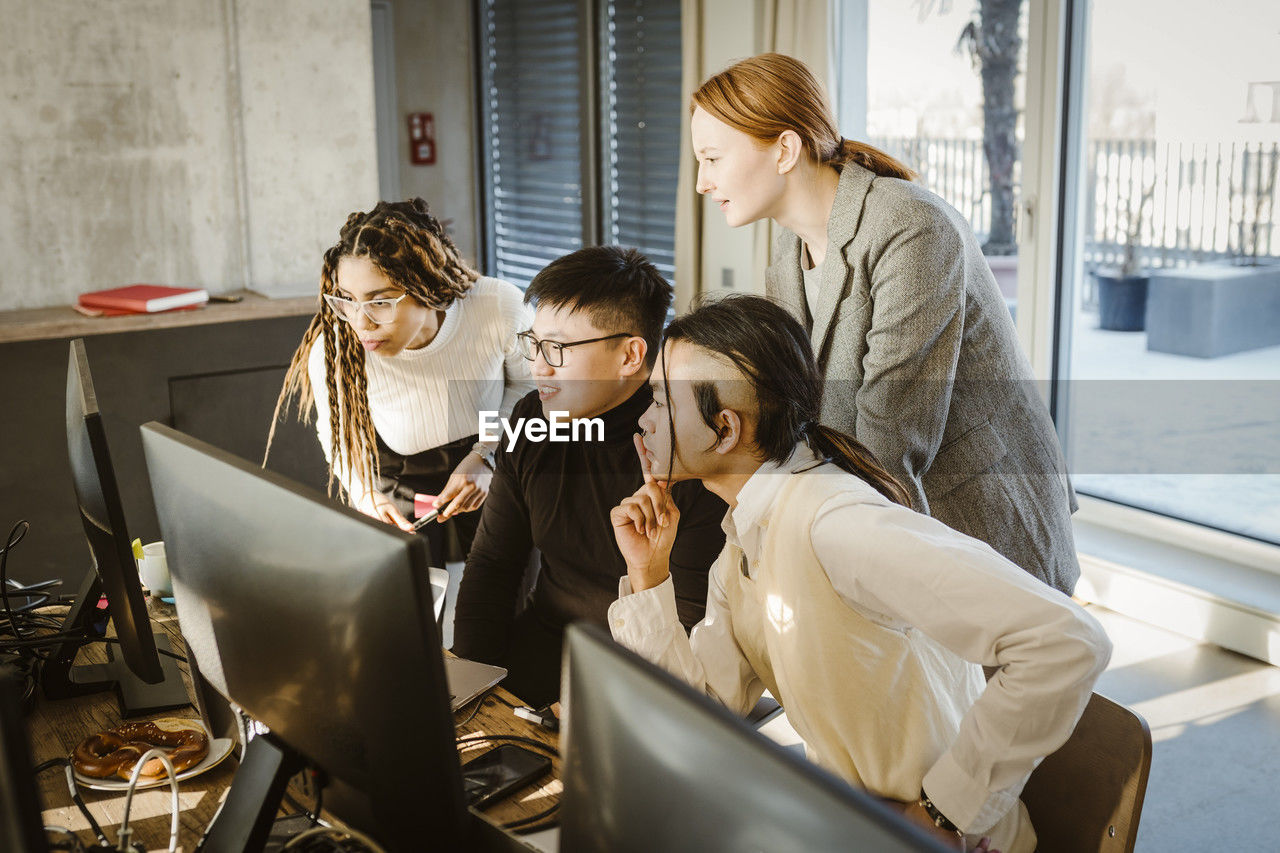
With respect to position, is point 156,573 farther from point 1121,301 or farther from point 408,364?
point 1121,301

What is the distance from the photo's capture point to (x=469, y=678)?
1.58 m

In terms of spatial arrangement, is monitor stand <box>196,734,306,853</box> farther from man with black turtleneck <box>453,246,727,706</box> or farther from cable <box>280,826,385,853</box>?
man with black turtleneck <box>453,246,727,706</box>

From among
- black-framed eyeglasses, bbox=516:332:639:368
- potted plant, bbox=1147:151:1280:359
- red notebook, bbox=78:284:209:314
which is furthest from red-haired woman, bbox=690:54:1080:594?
red notebook, bbox=78:284:209:314

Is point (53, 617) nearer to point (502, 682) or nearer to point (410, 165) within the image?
point (502, 682)

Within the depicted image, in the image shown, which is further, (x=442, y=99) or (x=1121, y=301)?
(x=442, y=99)

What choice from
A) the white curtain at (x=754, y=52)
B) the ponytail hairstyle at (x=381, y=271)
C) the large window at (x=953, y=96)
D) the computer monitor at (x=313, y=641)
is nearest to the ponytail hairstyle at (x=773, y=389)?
the computer monitor at (x=313, y=641)

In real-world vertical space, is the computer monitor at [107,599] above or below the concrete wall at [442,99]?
below

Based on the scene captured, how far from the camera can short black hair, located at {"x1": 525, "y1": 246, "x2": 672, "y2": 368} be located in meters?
1.92

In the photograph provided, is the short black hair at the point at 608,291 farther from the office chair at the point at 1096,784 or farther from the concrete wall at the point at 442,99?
the concrete wall at the point at 442,99

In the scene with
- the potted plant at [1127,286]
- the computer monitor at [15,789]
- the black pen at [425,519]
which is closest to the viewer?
the computer monitor at [15,789]

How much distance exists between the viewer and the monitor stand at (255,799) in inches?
43.4

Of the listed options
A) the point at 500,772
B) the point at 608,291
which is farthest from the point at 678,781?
the point at 608,291

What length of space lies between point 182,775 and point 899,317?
115 cm

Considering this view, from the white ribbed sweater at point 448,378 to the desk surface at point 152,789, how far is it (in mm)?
725
